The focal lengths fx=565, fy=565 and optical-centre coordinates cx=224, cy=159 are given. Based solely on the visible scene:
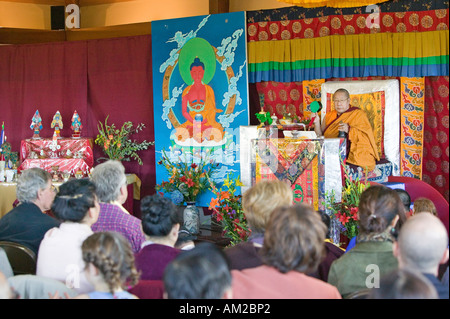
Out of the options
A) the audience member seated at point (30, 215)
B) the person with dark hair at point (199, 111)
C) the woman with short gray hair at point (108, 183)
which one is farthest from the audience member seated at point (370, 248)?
the person with dark hair at point (199, 111)

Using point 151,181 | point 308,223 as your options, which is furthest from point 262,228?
point 151,181

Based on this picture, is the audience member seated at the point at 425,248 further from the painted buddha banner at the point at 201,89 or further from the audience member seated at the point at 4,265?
the painted buddha banner at the point at 201,89

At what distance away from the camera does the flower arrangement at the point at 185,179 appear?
5891 millimetres

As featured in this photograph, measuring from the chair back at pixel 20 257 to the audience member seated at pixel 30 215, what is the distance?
200 millimetres

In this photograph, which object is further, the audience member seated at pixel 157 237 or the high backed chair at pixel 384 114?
the high backed chair at pixel 384 114

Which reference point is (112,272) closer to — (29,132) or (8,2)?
(29,132)

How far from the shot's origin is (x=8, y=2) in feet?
26.2

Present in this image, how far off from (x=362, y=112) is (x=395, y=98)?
453 mm

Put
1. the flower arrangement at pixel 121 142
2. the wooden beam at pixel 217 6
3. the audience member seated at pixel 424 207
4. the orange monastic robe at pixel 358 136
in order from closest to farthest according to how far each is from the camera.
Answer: the audience member seated at pixel 424 207, the orange monastic robe at pixel 358 136, the wooden beam at pixel 217 6, the flower arrangement at pixel 121 142

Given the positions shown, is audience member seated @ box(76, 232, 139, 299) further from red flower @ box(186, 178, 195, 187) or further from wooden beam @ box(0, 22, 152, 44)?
wooden beam @ box(0, 22, 152, 44)

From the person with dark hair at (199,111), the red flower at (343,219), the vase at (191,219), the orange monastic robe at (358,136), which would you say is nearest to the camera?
the red flower at (343,219)

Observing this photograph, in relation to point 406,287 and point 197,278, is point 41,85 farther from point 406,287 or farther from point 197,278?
point 406,287

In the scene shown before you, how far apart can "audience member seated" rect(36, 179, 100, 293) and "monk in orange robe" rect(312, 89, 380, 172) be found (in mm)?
3325

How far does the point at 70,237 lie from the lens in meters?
2.45
